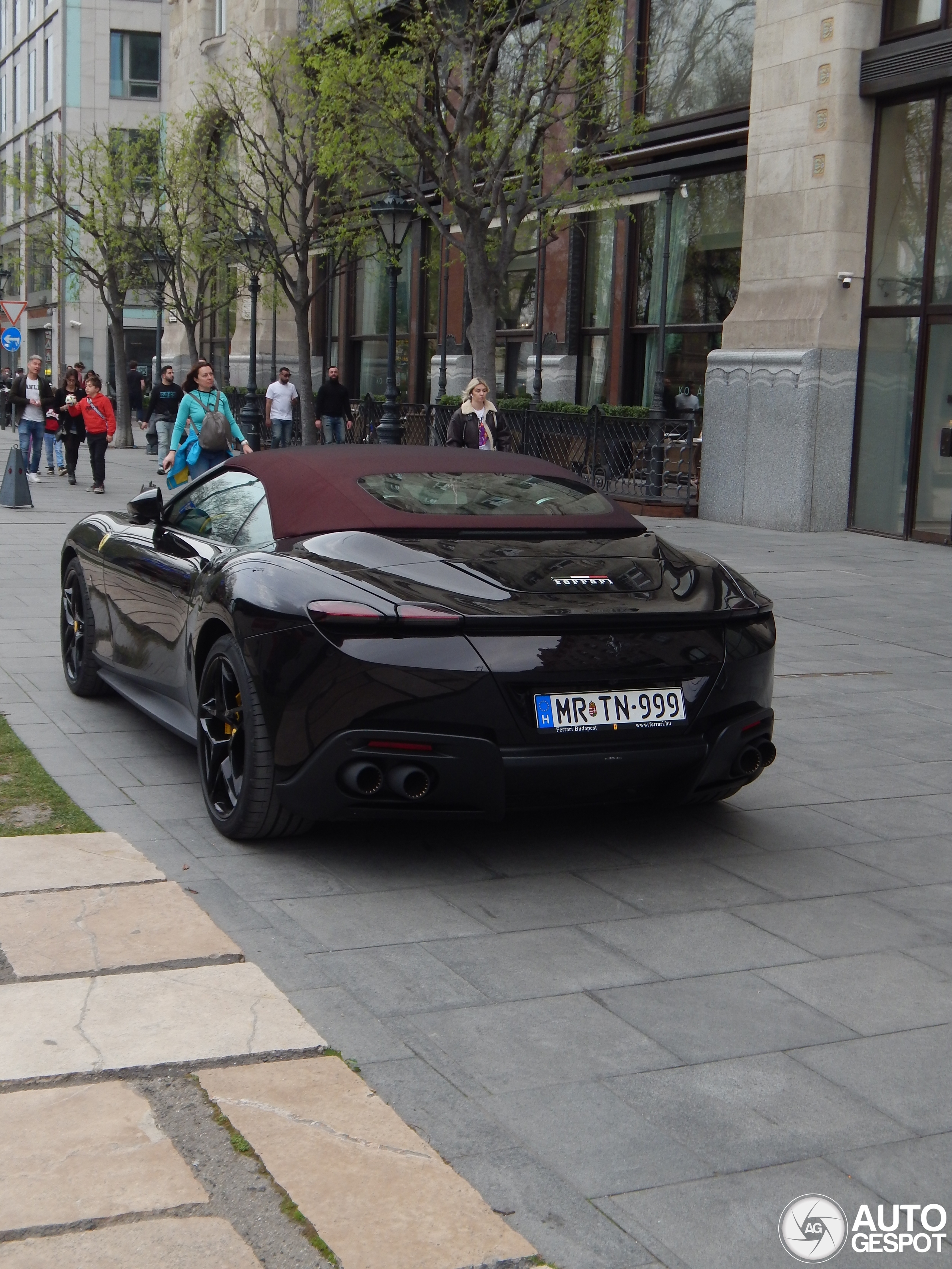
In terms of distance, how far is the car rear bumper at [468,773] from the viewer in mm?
4848

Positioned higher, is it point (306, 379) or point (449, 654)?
point (306, 379)

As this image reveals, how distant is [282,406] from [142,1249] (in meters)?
27.1

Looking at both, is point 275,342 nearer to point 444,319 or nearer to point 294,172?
point 294,172

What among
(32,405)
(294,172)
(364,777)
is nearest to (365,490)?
(364,777)

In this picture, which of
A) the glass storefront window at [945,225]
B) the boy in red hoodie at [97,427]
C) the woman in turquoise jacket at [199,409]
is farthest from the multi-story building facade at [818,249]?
the woman in turquoise jacket at [199,409]

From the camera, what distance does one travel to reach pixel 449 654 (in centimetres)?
484

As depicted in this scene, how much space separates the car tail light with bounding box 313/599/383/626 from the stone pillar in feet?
46.3

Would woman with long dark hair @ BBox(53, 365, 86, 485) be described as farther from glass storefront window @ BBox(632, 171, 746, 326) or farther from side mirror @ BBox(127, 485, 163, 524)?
side mirror @ BBox(127, 485, 163, 524)

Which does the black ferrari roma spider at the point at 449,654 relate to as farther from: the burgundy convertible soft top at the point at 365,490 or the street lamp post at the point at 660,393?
the street lamp post at the point at 660,393

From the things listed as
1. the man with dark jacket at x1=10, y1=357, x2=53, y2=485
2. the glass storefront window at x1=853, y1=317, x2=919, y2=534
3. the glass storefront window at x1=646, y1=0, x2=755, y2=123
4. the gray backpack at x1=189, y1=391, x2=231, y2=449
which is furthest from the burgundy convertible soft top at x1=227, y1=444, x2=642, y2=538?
the man with dark jacket at x1=10, y1=357, x2=53, y2=485

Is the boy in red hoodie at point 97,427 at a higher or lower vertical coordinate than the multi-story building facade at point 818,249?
lower

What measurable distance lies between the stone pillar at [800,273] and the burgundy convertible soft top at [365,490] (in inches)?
487

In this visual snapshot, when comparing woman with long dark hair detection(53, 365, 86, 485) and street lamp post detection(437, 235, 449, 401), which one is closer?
woman with long dark hair detection(53, 365, 86, 485)

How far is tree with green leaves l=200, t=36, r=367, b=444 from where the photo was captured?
83.3 ft
